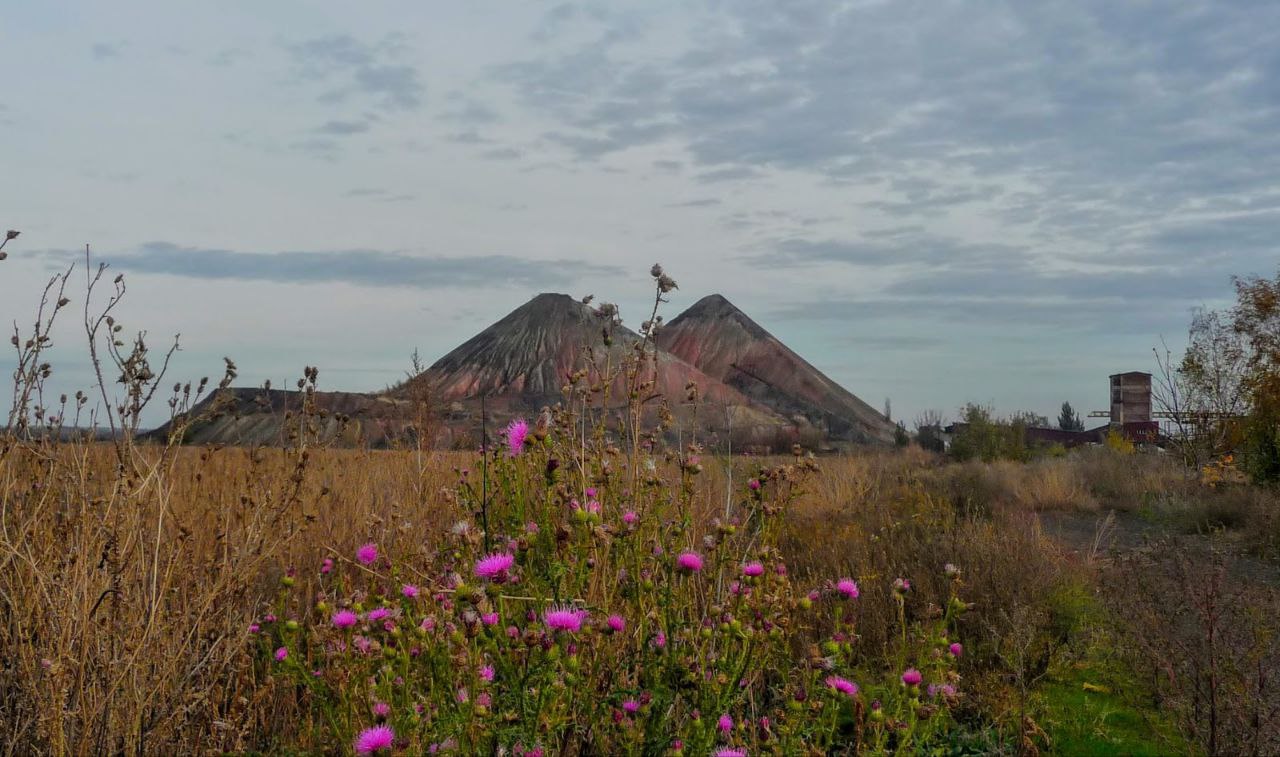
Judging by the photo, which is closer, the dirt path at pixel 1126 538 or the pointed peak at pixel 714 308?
the dirt path at pixel 1126 538

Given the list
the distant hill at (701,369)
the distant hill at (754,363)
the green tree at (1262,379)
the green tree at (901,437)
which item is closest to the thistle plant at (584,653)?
the green tree at (1262,379)

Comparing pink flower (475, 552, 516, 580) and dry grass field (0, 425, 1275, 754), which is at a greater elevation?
pink flower (475, 552, 516, 580)

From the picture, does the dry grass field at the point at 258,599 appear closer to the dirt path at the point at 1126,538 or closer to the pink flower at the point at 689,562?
the pink flower at the point at 689,562

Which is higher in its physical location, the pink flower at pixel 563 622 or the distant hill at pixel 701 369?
the distant hill at pixel 701 369

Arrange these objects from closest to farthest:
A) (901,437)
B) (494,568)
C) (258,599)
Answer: (494,568), (258,599), (901,437)

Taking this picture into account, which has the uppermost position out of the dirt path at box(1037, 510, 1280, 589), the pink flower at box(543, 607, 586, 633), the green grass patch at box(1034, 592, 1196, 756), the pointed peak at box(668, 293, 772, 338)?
the pointed peak at box(668, 293, 772, 338)

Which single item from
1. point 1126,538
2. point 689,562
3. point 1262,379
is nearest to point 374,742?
point 689,562

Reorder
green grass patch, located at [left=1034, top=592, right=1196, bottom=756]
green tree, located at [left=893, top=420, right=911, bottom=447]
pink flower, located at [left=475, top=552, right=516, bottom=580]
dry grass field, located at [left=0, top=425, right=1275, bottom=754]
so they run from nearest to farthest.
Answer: pink flower, located at [left=475, top=552, right=516, bottom=580] < dry grass field, located at [left=0, top=425, right=1275, bottom=754] < green grass patch, located at [left=1034, top=592, right=1196, bottom=756] < green tree, located at [left=893, top=420, right=911, bottom=447]

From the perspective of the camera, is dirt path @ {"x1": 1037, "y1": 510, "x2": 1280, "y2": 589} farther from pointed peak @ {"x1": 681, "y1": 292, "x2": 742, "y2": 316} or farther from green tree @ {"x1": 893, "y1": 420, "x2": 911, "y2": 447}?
pointed peak @ {"x1": 681, "y1": 292, "x2": 742, "y2": 316}

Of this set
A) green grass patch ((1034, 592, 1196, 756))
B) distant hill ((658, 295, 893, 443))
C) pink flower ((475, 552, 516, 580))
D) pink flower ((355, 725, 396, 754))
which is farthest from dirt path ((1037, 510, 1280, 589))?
distant hill ((658, 295, 893, 443))

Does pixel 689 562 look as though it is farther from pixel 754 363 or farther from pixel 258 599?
pixel 754 363

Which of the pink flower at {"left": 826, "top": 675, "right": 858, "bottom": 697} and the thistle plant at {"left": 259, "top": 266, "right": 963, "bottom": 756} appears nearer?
the thistle plant at {"left": 259, "top": 266, "right": 963, "bottom": 756}

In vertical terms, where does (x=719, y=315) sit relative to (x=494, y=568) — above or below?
above

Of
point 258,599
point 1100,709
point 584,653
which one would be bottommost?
point 1100,709
